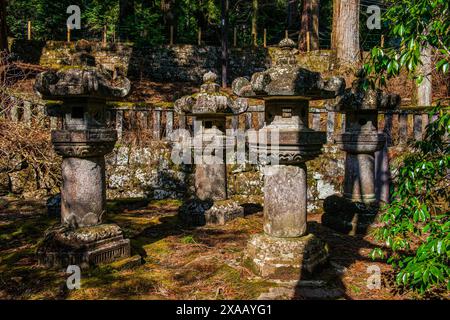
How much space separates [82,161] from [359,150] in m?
3.83

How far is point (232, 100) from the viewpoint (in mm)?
5438

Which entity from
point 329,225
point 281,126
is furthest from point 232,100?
point 329,225

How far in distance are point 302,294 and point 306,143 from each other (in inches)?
56.4

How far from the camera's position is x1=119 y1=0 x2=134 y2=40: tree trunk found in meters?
18.5

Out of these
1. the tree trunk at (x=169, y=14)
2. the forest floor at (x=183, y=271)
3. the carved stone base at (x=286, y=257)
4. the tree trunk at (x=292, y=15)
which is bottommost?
the forest floor at (x=183, y=271)

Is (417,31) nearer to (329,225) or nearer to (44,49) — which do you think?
(329,225)

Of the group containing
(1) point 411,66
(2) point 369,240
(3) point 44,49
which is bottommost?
(2) point 369,240

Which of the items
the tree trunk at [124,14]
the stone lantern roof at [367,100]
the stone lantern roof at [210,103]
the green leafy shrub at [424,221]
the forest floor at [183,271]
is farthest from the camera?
the tree trunk at [124,14]

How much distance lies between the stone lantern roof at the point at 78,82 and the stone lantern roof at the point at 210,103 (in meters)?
1.65

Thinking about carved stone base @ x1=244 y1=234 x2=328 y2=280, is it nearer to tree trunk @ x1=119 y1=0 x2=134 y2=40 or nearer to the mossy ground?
the mossy ground

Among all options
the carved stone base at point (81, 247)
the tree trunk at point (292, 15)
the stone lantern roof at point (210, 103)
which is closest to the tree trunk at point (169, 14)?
the tree trunk at point (292, 15)

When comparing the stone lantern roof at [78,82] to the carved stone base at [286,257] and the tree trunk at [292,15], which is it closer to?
the carved stone base at [286,257]

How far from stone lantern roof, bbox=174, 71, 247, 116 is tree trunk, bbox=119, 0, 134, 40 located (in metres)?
14.9

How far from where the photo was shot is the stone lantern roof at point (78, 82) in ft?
11.6
